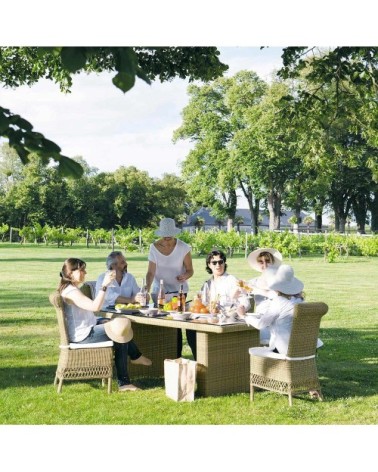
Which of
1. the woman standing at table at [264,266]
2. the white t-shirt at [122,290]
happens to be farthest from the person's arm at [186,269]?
the woman standing at table at [264,266]

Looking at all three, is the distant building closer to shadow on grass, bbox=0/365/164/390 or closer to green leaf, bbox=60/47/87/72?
shadow on grass, bbox=0/365/164/390

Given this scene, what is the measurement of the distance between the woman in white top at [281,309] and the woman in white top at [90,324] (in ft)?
3.08

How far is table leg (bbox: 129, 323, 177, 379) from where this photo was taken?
598cm

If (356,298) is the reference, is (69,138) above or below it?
Answer: above

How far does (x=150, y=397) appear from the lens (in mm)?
5379

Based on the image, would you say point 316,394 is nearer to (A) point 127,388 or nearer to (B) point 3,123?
(A) point 127,388

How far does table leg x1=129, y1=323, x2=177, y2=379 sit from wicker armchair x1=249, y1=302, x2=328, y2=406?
3.58ft

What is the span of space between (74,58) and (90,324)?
11.1 ft

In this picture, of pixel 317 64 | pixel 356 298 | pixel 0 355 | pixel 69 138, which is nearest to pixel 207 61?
pixel 317 64
